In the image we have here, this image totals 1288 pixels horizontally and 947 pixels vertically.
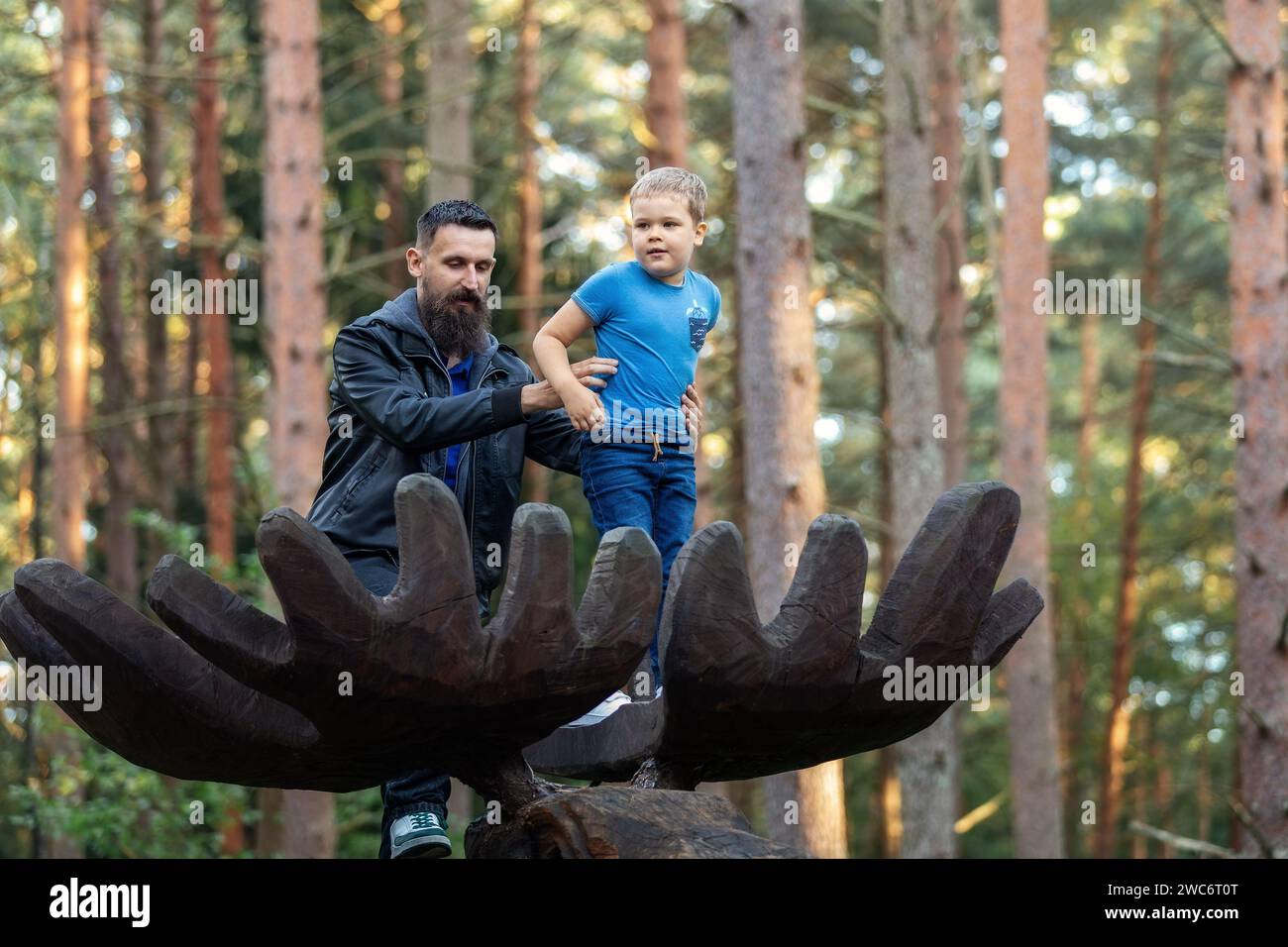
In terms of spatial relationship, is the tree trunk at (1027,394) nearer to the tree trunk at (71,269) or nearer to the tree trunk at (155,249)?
→ the tree trunk at (71,269)

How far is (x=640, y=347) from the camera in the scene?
4234mm

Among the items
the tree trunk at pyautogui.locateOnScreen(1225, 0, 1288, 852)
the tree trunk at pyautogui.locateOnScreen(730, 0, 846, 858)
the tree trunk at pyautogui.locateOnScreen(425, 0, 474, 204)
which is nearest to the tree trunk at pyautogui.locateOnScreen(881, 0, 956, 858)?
the tree trunk at pyautogui.locateOnScreen(1225, 0, 1288, 852)

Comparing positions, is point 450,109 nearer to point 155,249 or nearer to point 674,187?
point 155,249

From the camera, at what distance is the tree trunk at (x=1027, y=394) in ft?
44.2

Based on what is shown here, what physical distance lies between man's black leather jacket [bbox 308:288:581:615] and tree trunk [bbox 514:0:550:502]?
37.2ft

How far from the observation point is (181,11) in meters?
23.3

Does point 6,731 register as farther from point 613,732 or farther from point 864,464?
point 613,732

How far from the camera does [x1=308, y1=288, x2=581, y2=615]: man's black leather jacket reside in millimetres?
3912

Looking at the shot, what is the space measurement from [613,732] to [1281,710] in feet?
21.6

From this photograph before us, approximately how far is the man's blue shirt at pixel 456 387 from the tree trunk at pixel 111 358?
11950 millimetres

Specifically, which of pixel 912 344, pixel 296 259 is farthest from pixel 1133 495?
pixel 296 259
